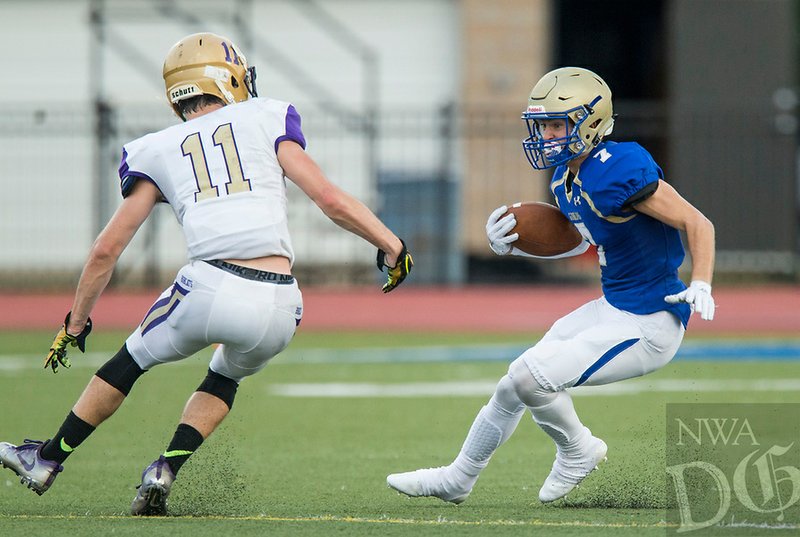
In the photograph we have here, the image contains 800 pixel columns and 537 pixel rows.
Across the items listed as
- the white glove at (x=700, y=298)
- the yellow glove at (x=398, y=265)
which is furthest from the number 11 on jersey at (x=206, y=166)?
the white glove at (x=700, y=298)

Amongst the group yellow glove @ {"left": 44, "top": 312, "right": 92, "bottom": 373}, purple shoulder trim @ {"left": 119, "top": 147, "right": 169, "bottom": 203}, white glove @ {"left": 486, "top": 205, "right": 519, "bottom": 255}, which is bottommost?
yellow glove @ {"left": 44, "top": 312, "right": 92, "bottom": 373}

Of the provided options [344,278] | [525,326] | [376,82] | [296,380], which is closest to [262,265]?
[296,380]

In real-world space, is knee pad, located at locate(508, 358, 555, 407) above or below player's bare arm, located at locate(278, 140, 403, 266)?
below

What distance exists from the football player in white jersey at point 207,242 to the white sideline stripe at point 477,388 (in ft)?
14.1

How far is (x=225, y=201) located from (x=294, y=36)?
15.0m

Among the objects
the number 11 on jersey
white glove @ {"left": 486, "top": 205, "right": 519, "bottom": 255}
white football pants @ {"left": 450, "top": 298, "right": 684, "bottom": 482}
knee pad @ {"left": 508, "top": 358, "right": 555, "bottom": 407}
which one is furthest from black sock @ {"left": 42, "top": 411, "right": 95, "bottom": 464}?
white glove @ {"left": 486, "top": 205, "right": 519, "bottom": 255}

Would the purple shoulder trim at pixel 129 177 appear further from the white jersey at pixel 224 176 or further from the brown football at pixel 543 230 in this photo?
the brown football at pixel 543 230

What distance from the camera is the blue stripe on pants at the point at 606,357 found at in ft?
16.7

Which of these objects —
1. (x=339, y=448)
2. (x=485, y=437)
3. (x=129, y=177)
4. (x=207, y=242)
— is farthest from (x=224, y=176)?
→ (x=339, y=448)

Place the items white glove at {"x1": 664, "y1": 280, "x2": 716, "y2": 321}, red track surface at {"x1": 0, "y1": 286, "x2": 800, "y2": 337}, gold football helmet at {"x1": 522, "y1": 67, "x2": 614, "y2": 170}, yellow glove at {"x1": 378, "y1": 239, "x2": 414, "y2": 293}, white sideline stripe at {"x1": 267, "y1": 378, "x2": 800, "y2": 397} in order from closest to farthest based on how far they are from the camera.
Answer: white glove at {"x1": 664, "y1": 280, "x2": 716, "y2": 321}, yellow glove at {"x1": 378, "y1": 239, "x2": 414, "y2": 293}, gold football helmet at {"x1": 522, "y1": 67, "x2": 614, "y2": 170}, white sideline stripe at {"x1": 267, "y1": 378, "x2": 800, "y2": 397}, red track surface at {"x1": 0, "y1": 286, "x2": 800, "y2": 337}

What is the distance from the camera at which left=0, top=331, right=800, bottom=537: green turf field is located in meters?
4.90

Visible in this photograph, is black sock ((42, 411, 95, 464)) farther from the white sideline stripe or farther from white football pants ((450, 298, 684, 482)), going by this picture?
the white sideline stripe

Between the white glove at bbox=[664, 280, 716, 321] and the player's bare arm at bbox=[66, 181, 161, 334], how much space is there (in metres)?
1.99

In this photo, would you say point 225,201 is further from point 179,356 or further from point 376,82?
point 376,82
